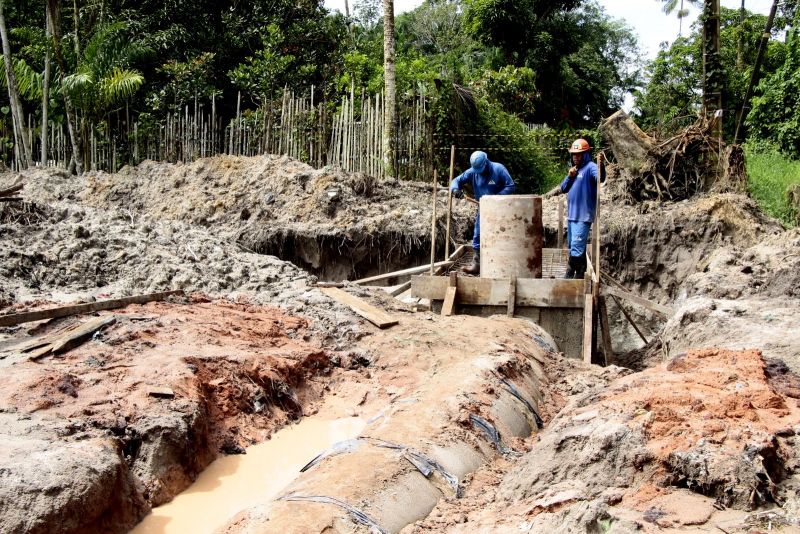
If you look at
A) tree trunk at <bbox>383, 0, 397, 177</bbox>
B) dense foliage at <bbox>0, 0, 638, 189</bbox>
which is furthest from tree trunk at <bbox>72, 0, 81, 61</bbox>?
tree trunk at <bbox>383, 0, 397, 177</bbox>

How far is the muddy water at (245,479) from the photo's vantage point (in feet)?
15.3

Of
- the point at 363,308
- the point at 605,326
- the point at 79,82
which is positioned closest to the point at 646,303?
the point at 605,326

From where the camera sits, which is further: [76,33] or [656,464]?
[76,33]

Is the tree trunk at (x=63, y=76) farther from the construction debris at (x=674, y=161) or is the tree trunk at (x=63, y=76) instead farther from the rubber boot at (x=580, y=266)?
the rubber boot at (x=580, y=266)

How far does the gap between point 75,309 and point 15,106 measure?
1173 centimetres

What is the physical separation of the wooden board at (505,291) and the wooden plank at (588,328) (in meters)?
0.39

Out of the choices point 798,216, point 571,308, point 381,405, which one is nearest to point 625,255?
point 798,216

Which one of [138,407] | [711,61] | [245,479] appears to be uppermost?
[711,61]

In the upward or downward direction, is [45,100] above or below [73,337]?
above

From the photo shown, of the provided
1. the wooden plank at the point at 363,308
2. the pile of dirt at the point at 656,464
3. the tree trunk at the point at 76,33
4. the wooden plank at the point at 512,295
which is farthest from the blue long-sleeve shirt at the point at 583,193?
Answer: the tree trunk at the point at 76,33

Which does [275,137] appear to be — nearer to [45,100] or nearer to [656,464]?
[45,100]

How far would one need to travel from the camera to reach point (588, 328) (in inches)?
341

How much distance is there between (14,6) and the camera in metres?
20.6

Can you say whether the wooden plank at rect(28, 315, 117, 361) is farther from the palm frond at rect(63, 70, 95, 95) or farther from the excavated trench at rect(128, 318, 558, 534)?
the palm frond at rect(63, 70, 95, 95)
